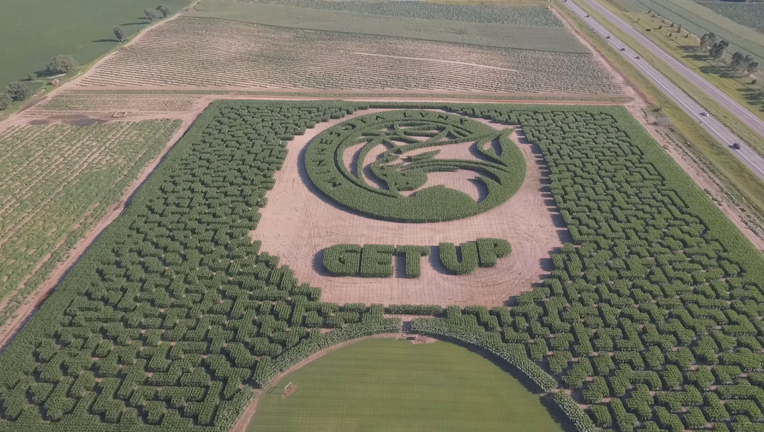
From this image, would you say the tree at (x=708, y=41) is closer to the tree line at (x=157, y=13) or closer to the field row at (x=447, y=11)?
the field row at (x=447, y=11)

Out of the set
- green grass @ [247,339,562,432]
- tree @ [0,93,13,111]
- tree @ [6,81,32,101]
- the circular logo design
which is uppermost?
tree @ [6,81,32,101]

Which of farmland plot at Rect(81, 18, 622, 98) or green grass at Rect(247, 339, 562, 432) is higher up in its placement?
farmland plot at Rect(81, 18, 622, 98)

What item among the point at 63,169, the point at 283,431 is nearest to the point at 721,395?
the point at 283,431

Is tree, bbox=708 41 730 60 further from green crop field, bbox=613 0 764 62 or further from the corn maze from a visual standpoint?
the corn maze

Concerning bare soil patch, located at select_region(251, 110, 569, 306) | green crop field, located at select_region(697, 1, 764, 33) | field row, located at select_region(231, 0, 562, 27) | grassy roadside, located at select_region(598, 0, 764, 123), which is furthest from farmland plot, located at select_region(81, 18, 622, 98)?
green crop field, located at select_region(697, 1, 764, 33)

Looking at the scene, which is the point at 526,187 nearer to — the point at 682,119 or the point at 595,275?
the point at 595,275
